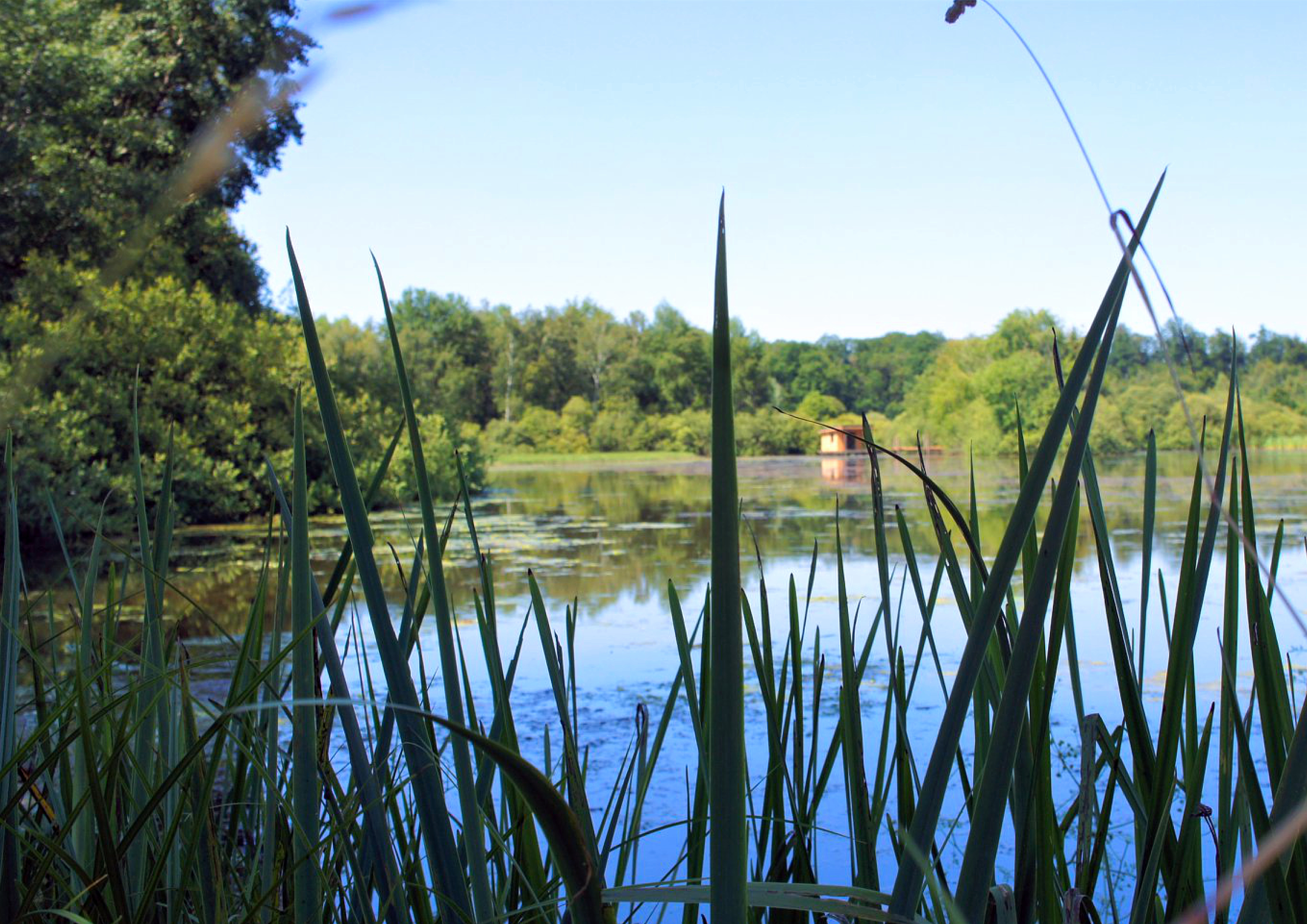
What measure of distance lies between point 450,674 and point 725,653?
0.14 metres

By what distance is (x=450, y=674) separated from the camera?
30cm

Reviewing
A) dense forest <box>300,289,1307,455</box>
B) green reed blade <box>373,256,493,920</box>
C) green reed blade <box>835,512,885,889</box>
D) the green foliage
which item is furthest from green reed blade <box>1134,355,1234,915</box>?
dense forest <box>300,289,1307,455</box>

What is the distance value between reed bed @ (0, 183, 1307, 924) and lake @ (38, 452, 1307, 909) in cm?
5

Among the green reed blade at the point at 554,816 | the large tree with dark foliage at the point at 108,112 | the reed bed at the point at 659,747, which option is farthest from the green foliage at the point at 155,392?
the green reed blade at the point at 554,816

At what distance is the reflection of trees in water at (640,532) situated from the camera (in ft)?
19.0

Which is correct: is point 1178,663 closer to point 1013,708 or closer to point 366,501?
point 1013,708

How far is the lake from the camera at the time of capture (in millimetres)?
2719

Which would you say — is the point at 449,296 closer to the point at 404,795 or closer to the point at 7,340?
the point at 7,340

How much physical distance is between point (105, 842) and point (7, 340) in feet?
26.9

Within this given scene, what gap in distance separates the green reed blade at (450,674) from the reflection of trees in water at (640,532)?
6.89ft

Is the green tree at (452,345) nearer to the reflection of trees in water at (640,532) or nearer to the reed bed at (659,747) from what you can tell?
the reflection of trees in water at (640,532)

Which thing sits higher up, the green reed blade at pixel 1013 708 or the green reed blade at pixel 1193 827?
the green reed blade at pixel 1013 708

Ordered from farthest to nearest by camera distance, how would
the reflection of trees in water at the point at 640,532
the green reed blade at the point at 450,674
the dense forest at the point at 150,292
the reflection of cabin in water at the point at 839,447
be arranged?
the reflection of cabin in water at the point at 839,447, the dense forest at the point at 150,292, the reflection of trees in water at the point at 640,532, the green reed blade at the point at 450,674

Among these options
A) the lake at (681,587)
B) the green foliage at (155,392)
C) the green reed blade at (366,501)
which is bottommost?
the lake at (681,587)
